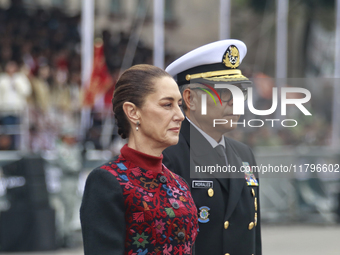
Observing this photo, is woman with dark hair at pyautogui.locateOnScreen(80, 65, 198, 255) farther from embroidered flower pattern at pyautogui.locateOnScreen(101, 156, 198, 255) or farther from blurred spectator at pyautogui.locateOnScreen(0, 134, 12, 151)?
blurred spectator at pyautogui.locateOnScreen(0, 134, 12, 151)

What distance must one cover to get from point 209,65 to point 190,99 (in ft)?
0.68

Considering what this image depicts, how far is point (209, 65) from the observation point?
3029mm

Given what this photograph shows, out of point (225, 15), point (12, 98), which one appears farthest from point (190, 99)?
point (225, 15)

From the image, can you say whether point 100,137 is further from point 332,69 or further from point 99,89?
point 332,69

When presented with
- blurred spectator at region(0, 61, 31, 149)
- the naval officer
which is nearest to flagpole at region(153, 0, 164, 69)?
blurred spectator at region(0, 61, 31, 149)

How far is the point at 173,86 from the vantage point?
7.93ft

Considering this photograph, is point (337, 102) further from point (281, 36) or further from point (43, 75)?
point (43, 75)

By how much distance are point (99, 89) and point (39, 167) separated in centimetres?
354

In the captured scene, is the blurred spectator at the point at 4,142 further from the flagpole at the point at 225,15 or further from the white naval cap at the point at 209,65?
the white naval cap at the point at 209,65

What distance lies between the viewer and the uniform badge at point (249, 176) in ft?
10.1

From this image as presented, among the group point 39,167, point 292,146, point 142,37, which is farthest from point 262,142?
point 142,37

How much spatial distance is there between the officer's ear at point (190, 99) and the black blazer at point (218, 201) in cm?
11

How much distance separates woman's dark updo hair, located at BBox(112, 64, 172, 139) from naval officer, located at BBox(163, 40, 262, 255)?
473 millimetres

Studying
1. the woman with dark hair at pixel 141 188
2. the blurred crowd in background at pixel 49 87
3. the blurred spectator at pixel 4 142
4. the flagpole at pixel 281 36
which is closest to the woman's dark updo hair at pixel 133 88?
the woman with dark hair at pixel 141 188
